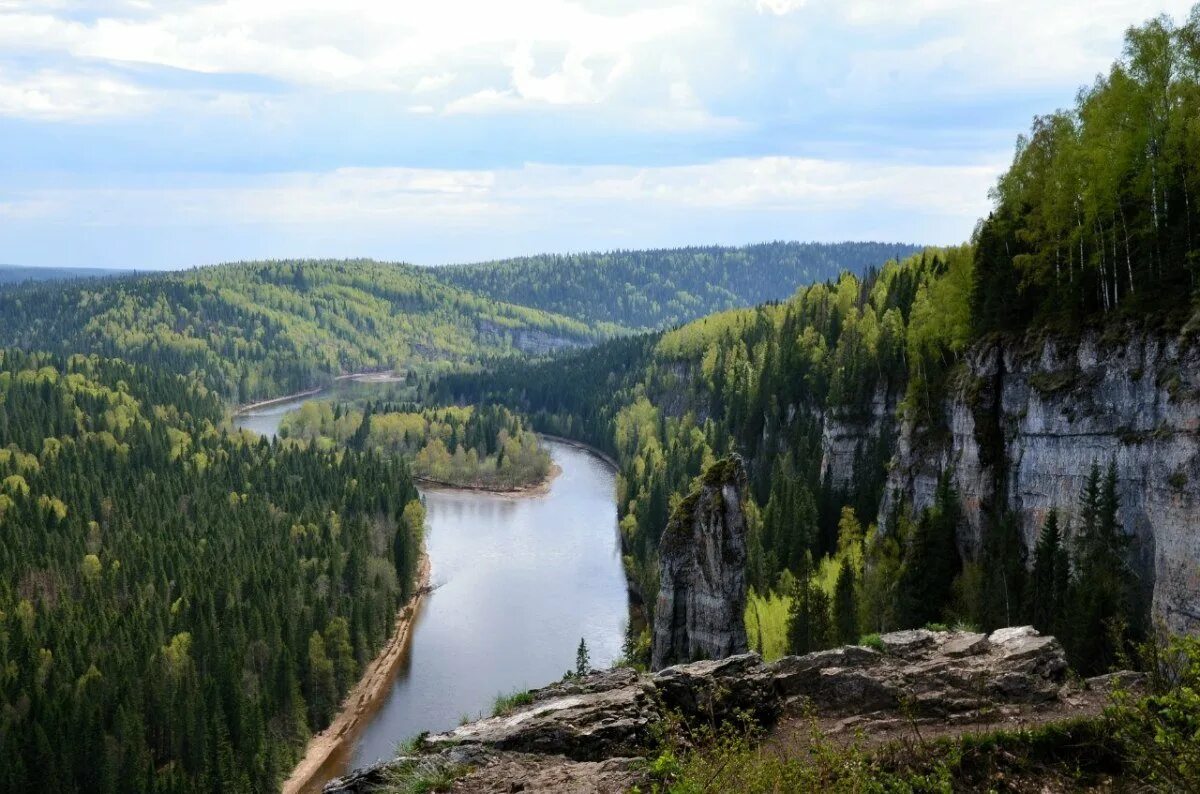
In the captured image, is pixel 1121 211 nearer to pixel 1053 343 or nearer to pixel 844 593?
pixel 1053 343

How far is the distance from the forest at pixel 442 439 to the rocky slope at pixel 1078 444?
9782cm

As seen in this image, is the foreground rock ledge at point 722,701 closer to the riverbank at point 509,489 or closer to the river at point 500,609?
the river at point 500,609

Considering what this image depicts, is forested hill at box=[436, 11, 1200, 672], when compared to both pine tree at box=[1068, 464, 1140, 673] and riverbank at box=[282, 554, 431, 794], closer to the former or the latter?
pine tree at box=[1068, 464, 1140, 673]

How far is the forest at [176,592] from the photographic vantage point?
2334 inches

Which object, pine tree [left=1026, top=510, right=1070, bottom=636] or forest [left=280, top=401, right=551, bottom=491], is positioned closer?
pine tree [left=1026, top=510, right=1070, bottom=636]

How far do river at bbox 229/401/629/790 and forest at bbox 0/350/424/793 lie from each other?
447 cm

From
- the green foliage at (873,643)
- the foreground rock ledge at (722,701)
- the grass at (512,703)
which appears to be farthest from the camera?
the green foliage at (873,643)

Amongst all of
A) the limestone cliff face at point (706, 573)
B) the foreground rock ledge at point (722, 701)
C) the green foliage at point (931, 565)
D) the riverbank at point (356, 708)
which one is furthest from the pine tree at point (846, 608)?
the riverbank at point (356, 708)

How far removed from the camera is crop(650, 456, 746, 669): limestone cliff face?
41875mm

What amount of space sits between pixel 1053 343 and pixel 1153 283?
18.5ft

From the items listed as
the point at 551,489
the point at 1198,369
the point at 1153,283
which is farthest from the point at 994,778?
the point at 551,489

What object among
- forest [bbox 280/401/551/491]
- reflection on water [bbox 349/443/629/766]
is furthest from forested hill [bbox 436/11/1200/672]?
forest [bbox 280/401/551/491]

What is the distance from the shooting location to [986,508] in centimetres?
5044

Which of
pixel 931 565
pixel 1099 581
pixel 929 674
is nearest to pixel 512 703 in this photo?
pixel 929 674
